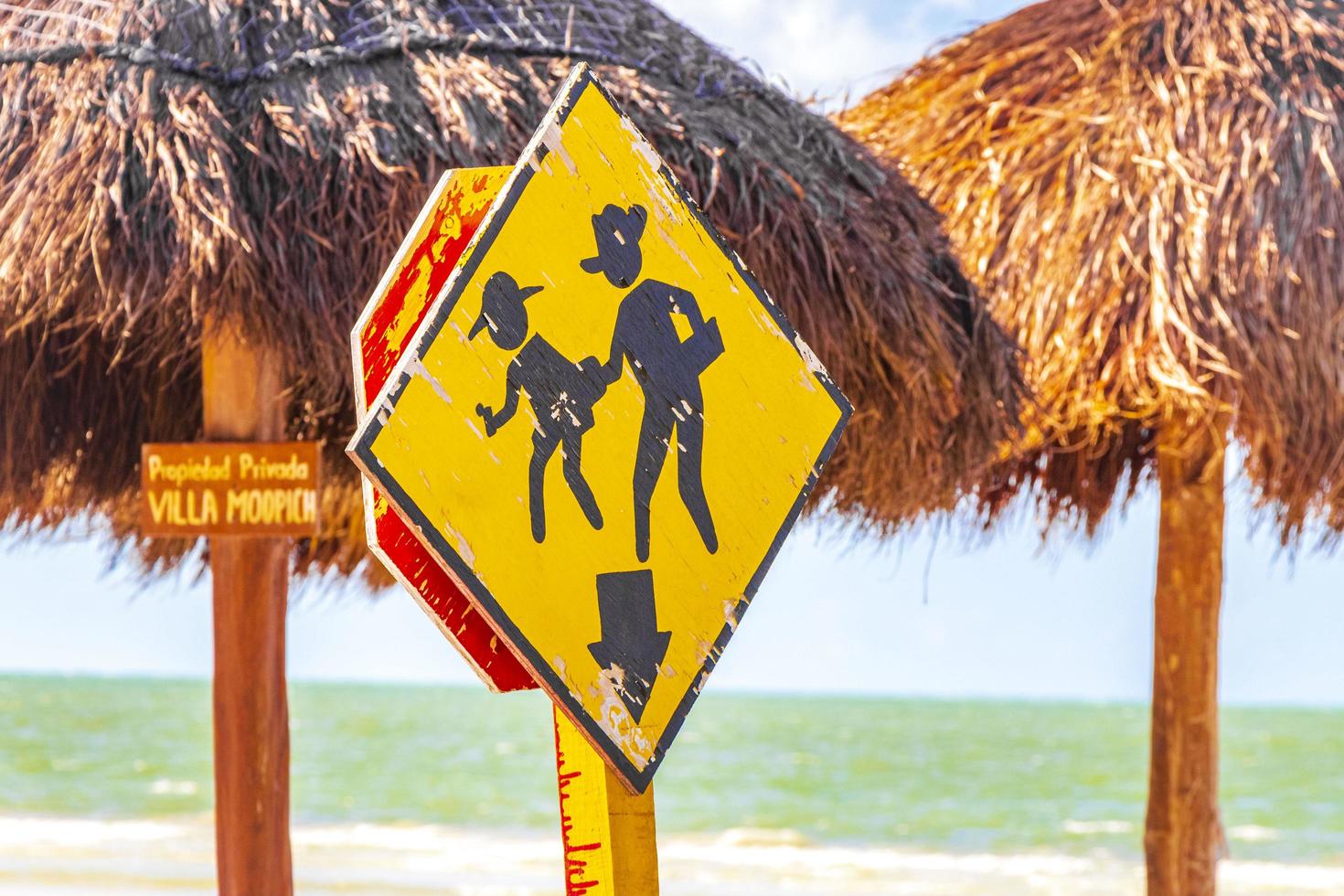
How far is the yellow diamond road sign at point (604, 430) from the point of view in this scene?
1.10 metres

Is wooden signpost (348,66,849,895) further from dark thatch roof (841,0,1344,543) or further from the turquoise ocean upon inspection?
the turquoise ocean

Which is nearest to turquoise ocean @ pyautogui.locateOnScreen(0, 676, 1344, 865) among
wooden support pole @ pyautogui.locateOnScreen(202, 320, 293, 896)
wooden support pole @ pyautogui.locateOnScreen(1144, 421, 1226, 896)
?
wooden support pole @ pyautogui.locateOnScreen(1144, 421, 1226, 896)

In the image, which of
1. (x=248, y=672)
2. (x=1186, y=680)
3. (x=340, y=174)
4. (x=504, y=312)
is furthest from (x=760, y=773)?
(x=504, y=312)

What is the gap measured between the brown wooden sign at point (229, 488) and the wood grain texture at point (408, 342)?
2042 mm

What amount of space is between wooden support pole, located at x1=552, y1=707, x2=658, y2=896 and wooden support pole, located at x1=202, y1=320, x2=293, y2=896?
230 centimetres

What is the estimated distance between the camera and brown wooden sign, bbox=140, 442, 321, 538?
3221 mm

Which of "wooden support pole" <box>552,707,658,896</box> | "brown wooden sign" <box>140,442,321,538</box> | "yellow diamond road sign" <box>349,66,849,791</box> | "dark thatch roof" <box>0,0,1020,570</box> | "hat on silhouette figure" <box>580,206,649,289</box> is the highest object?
"dark thatch roof" <box>0,0,1020,570</box>

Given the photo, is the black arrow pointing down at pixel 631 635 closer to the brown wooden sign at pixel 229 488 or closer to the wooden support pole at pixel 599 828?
the wooden support pole at pixel 599 828

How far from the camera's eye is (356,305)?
3172 millimetres

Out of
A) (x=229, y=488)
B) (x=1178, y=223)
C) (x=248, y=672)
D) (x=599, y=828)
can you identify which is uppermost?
(x=1178, y=223)

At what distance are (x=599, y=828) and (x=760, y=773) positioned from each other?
23.2 meters

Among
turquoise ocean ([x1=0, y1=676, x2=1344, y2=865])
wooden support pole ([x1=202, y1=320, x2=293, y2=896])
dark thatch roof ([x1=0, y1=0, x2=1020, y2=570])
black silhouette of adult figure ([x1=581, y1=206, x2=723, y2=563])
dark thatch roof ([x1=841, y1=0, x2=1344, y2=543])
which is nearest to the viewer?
black silhouette of adult figure ([x1=581, y1=206, x2=723, y2=563])

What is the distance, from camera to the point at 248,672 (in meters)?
3.39

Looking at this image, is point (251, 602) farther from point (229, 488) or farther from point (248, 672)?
point (229, 488)
